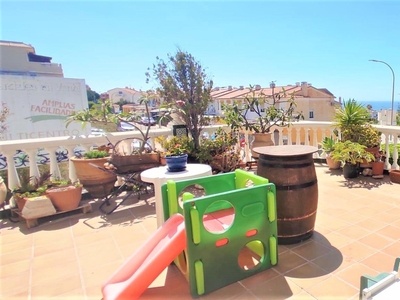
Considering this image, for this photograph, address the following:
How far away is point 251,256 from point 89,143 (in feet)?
9.03

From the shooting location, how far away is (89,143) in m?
3.78

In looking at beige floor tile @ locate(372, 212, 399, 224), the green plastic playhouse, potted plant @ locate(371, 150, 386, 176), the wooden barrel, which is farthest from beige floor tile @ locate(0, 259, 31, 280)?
potted plant @ locate(371, 150, 386, 176)

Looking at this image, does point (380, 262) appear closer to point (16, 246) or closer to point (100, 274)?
point (100, 274)

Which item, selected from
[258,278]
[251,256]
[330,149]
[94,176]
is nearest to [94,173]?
[94,176]

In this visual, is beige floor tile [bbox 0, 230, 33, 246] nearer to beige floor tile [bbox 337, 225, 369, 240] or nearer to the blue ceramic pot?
the blue ceramic pot

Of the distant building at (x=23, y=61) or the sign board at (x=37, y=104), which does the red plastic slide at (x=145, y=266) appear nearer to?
the sign board at (x=37, y=104)

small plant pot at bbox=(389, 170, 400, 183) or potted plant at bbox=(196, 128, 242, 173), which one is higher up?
potted plant at bbox=(196, 128, 242, 173)

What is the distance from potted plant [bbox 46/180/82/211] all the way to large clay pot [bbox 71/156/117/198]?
32cm

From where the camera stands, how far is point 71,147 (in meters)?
3.66

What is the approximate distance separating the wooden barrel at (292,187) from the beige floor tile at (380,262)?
49 centimetres

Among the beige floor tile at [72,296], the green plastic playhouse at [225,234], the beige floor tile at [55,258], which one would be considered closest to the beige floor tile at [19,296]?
the beige floor tile at [72,296]

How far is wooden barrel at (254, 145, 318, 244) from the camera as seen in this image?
215 centimetres

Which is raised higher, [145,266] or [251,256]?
[145,266]

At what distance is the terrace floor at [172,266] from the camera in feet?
5.82
